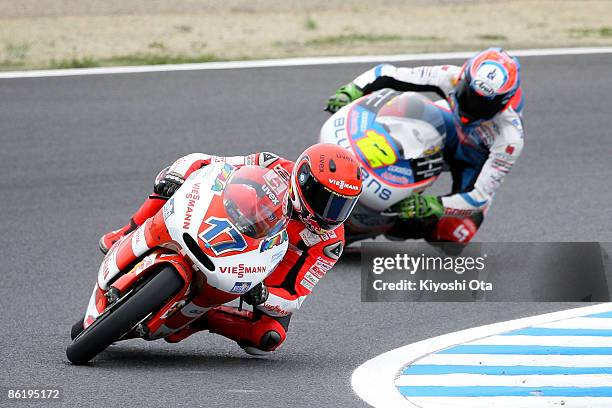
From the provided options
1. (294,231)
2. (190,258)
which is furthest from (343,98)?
(190,258)

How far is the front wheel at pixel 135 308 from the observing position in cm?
576

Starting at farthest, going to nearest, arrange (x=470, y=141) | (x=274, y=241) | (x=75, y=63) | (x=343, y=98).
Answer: (x=75, y=63)
(x=343, y=98)
(x=470, y=141)
(x=274, y=241)

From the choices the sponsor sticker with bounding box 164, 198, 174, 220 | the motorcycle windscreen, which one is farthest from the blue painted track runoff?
the sponsor sticker with bounding box 164, 198, 174, 220

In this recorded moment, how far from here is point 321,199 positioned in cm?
636

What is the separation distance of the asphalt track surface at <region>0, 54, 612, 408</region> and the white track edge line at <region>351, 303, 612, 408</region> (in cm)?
10

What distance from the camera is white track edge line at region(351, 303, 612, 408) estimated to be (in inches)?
237

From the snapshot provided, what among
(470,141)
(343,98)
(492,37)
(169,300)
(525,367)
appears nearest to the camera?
(169,300)

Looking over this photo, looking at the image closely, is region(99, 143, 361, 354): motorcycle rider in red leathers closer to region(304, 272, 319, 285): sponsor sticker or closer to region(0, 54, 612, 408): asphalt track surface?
region(304, 272, 319, 285): sponsor sticker

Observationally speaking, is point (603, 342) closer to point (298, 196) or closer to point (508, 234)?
point (298, 196)

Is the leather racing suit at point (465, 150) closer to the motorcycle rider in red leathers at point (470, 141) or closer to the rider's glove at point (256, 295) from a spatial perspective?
the motorcycle rider in red leathers at point (470, 141)

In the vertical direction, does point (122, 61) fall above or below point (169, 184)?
above

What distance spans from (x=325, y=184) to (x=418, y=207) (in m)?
2.73

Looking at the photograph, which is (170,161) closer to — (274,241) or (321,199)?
(321,199)

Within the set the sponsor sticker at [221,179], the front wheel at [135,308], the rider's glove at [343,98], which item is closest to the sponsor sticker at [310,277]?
the sponsor sticker at [221,179]
